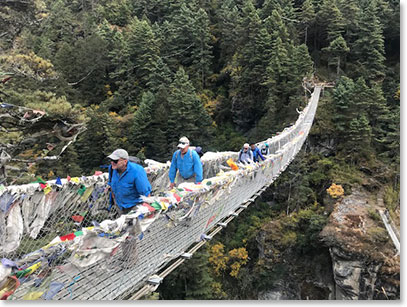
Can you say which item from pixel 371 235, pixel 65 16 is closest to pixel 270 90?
pixel 371 235

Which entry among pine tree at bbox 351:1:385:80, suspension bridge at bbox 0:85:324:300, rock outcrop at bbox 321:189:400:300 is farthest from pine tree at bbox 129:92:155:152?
suspension bridge at bbox 0:85:324:300

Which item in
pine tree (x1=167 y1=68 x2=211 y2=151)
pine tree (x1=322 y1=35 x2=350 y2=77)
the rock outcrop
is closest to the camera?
the rock outcrop

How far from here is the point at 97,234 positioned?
178 cm

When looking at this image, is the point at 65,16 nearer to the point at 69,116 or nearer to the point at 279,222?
the point at 279,222

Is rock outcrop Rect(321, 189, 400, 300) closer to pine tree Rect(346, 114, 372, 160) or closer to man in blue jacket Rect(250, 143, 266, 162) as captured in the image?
pine tree Rect(346, 114, 372, 160)

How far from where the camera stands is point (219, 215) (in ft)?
11.8

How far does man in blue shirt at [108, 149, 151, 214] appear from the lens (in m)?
2.17

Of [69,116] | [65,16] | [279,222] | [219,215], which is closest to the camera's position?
[219,215]

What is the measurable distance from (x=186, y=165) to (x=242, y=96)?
14.4 metres

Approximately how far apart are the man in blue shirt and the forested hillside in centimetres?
398

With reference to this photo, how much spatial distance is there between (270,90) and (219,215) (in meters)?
11.3

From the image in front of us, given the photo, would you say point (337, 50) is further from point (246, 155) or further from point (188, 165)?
point (188, 165)

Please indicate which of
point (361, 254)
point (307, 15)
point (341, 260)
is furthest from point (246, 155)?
point (307, 15)

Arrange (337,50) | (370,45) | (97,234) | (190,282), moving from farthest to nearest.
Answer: (337,50)
(370,45)
(190,282)
(97,234)
